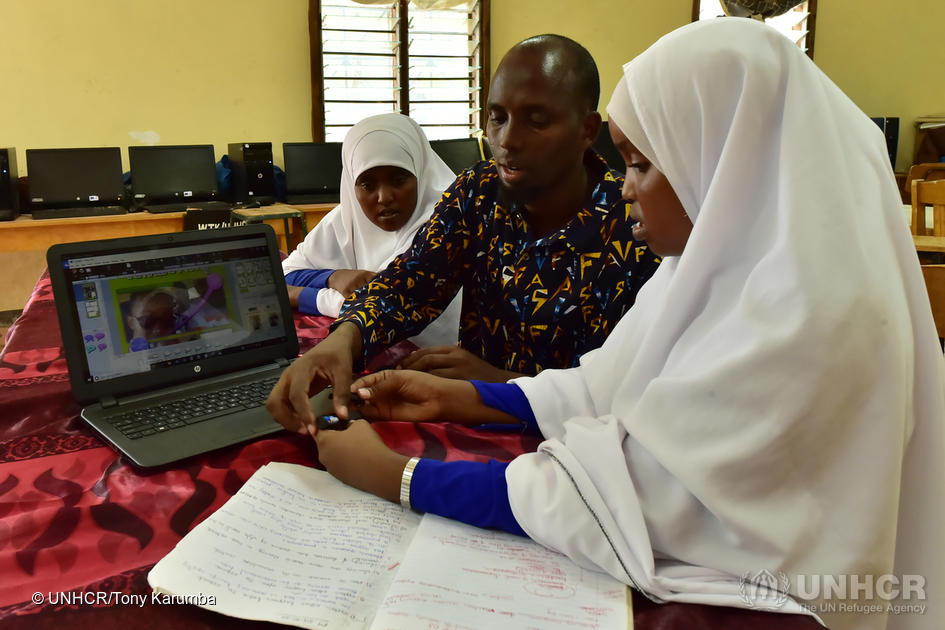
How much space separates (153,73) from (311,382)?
431 cm

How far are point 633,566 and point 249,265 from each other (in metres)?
0.75

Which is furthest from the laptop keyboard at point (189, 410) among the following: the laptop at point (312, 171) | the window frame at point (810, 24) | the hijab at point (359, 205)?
the window frame at point (810, 24)

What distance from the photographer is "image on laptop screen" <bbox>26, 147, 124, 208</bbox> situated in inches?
150

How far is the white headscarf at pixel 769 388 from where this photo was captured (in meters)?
0.56

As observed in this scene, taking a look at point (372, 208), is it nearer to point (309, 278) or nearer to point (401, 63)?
point (309, 278)

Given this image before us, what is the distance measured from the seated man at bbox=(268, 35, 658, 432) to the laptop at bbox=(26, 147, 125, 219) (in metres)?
3.20

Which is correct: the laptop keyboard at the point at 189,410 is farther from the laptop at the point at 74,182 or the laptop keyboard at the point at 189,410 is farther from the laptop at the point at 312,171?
the laptop at the point at 312,171

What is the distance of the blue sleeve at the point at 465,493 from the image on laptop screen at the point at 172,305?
18.7 inches

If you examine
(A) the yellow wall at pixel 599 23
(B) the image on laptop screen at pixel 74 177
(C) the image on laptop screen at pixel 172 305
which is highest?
(A) the yellow wall at pixel 599 23

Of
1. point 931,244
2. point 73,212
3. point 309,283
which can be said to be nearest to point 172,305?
point 309,283

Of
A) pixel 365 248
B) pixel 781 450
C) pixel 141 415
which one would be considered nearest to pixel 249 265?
pixel 141 415

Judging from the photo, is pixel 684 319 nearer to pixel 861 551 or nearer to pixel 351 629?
pixel 861 551

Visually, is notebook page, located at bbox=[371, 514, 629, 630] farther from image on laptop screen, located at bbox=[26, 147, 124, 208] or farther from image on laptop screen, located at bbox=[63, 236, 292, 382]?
image on laptop screen, located at bbox=[26, 147, 124, 208]

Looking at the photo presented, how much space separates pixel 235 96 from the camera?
4.73m
